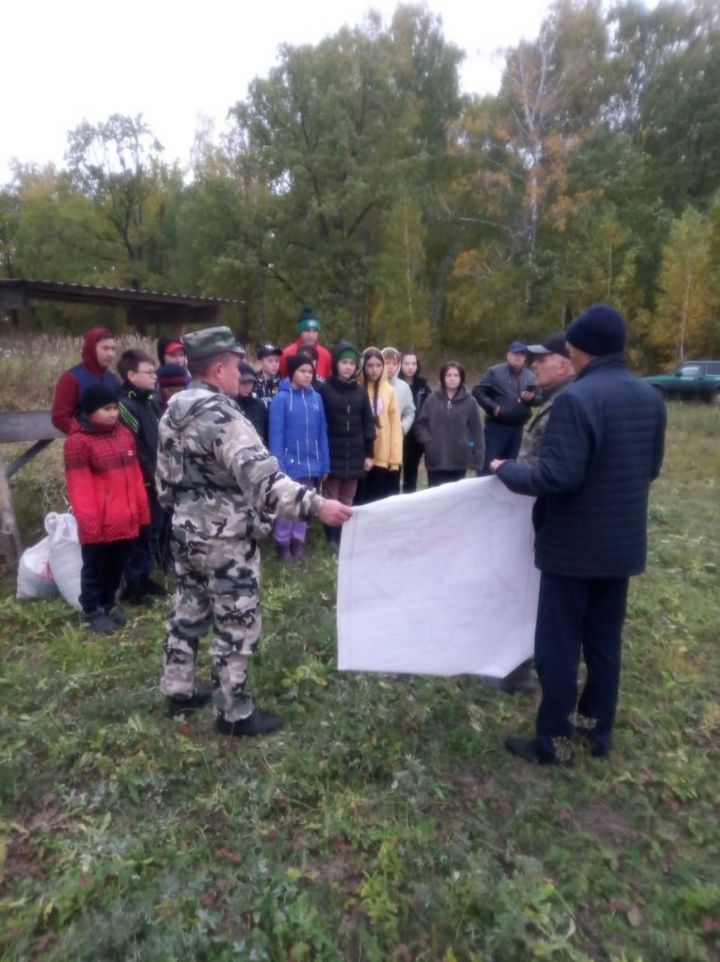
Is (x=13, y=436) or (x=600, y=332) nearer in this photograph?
(x=600, y=332)

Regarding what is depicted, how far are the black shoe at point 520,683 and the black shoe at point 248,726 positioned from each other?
1.35 metres

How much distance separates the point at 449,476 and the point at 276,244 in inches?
1012

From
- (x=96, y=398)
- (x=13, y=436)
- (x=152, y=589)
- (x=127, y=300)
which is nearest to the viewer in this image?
(x=96, y=398)

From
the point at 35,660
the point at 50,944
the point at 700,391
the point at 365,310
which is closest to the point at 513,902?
the point at 50,944

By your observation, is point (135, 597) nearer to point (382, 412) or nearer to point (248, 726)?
point (248, 726)

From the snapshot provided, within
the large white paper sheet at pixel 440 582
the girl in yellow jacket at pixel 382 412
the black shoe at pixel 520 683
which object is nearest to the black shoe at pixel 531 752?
the large white paper sheet at pixel 440 582

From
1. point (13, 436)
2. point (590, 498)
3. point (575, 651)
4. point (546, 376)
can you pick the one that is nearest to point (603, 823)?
point (575, 651)

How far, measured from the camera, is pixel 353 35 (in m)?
29.3

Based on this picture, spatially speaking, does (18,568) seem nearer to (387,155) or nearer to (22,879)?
(22,879)

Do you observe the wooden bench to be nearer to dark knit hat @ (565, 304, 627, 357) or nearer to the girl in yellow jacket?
the girl in yellow jacket

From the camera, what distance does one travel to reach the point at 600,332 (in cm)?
285

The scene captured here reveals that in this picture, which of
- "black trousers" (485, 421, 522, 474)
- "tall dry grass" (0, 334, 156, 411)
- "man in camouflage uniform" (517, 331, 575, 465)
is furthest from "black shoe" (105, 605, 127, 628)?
"tall dry grass" (0, 334, 156, 411)

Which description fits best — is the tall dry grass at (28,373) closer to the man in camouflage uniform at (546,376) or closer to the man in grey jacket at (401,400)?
the man in grey jacket at (401,400)

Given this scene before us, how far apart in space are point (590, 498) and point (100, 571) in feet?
10.9
